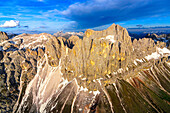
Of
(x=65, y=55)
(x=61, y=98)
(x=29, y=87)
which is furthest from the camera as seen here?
(x=65, y=55)

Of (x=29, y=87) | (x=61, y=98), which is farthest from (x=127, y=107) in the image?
(x=29, y=87)

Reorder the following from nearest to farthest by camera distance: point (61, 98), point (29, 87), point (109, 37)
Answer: point (61, 98), point (29, 87), point (109, 37)

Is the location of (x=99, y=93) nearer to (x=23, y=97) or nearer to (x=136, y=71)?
(x=136, y=71)

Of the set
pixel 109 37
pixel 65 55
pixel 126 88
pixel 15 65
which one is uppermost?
pixel 109 37

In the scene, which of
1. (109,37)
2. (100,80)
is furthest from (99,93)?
(109,37)

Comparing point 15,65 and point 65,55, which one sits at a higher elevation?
point 65,55

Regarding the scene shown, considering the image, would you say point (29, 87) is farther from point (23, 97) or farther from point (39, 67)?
point (39, 67)

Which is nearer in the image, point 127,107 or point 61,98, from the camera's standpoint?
point 127,107
